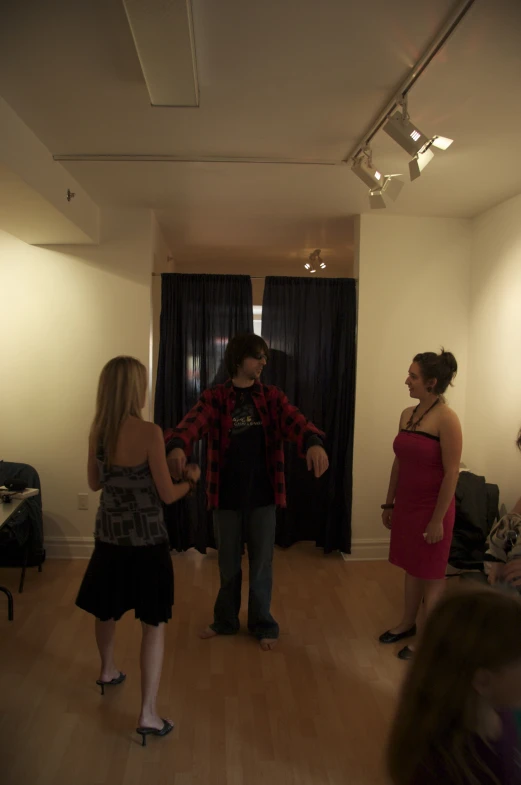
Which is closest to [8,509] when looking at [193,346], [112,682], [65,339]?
[112,682]

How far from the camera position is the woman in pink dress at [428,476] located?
8.42 ft

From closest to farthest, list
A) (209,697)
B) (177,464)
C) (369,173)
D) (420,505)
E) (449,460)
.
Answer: (177,464)
(209,697)
(449,460)
(420,505)
(369,173)

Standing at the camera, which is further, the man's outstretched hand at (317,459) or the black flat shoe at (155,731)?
the man's outstretched hand at (317,459)

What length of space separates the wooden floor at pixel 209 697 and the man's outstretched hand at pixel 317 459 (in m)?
0.92

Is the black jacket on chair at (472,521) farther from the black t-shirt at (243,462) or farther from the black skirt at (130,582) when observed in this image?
the black skirt at (130,582)

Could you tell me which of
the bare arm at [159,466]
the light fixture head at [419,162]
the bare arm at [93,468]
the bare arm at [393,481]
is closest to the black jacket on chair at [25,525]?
the bare arm at [93,468]

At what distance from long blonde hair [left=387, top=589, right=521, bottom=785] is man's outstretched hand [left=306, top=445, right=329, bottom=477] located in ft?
5.02

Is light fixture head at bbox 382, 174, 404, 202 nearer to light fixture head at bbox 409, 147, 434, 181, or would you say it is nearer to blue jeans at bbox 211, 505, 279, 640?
light fixture head at bbox 409, 147, 434, 181

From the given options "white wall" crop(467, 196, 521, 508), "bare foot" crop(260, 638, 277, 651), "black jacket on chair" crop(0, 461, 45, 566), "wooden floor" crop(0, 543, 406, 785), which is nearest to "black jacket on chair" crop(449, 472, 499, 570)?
"white wall" crop(467, 196, 521, 508)

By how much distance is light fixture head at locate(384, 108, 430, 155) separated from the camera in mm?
2207

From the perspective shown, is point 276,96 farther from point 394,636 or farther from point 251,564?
point 394,636

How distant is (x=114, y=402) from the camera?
6.50 feet

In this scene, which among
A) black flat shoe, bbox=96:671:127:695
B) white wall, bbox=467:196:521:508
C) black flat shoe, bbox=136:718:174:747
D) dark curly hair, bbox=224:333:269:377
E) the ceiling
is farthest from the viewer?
white wall, bbox=467:196:521:508

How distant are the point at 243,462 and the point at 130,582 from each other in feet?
2.81
